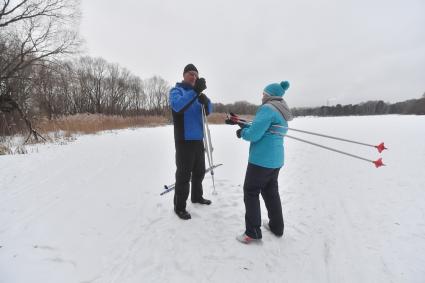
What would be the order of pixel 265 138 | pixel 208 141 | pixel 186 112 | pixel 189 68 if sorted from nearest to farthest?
pixel 265 138, pixel 186 112, pixel 189 68, pixel 208 141

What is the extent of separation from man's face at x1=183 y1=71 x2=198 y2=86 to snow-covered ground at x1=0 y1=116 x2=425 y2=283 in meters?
1.89

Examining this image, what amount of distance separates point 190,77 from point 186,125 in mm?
677

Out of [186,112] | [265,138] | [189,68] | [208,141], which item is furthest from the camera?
[208,141]

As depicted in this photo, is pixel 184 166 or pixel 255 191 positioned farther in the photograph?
pixel 184 166

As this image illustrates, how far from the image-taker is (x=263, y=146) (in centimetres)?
260

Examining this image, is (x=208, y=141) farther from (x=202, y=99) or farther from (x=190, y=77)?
(x=190, y=77)

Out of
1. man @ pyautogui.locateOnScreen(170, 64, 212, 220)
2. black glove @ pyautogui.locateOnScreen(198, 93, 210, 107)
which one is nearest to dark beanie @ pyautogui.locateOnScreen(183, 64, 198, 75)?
man @ pyautogui.locateOnScreen(170, 64, 212, 220)

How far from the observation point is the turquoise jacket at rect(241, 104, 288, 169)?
8.20 ft

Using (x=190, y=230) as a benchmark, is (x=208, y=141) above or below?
above

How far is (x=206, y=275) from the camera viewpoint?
2182 millimetres

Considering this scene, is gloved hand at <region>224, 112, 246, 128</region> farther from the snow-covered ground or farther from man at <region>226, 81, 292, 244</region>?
the snow-covered ground

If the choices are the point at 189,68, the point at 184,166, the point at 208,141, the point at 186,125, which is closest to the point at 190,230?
the point at 184,166

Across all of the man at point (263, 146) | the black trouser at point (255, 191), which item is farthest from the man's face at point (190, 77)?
the black trouser at point (255, 191)

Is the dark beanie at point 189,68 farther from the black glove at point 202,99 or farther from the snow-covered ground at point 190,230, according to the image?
the snow-covered ground at point 190,230
